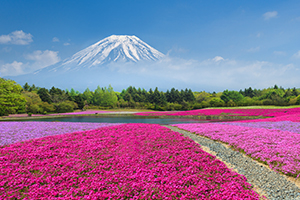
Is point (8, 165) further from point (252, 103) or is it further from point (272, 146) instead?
point (252, 103)

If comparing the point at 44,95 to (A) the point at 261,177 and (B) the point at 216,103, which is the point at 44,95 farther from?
(A) the point at 261,177

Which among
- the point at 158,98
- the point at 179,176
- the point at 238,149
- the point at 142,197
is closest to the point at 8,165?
the point at 142,197

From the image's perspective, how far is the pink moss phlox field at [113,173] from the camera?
17.6 feet

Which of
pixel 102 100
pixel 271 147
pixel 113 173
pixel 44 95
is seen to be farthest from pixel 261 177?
pixel 102 100

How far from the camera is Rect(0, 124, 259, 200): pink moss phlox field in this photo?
17.6ft

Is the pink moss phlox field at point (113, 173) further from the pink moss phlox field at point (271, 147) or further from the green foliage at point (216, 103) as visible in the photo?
the green foliage at point (216, 103)

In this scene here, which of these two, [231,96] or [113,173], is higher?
[231,96]

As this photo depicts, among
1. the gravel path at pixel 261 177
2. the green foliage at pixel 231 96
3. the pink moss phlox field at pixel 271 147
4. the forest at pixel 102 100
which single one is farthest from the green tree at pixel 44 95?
the green foliage at pixel 231 96

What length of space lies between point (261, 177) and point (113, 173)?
6.19m

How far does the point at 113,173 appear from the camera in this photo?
21.1ft

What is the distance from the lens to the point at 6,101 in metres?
33.6

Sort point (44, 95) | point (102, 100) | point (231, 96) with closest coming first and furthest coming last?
point (44, 95)
point (102, 100)
point (231, 96)

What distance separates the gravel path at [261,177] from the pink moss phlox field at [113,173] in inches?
25.4

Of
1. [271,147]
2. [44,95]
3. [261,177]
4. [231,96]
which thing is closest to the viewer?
[261,177]
